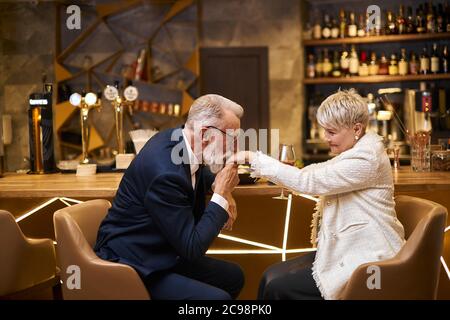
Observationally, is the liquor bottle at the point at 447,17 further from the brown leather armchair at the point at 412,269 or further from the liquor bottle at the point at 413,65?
the brown leather armchair at the point at 412,269

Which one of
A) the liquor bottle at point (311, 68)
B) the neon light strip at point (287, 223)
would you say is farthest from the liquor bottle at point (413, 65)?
the neon light strip at point (287, 223)

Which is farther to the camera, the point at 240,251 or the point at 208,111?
the point at 240,251

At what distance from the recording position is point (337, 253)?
92.7 inches

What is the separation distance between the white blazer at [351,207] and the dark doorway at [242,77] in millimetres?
4240

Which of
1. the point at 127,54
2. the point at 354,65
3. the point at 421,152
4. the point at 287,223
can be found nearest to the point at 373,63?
the point at 354,65

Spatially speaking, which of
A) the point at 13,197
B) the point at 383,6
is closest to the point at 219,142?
the point at 13,197

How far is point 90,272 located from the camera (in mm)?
2199

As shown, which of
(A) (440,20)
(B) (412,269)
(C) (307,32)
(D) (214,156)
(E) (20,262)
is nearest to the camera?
(B) (412,269)

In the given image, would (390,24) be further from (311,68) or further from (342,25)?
(311,68)

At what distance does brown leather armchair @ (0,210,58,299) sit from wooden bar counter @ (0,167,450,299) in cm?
36

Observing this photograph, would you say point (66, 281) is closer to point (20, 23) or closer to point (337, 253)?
point (337, 253)

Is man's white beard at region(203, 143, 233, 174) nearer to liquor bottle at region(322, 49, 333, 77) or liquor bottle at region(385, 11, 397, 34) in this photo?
liquor bottle at region(322, 49, 333, 77)

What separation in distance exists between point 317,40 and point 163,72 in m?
1.78

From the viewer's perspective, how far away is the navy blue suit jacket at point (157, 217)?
7.13 ft
